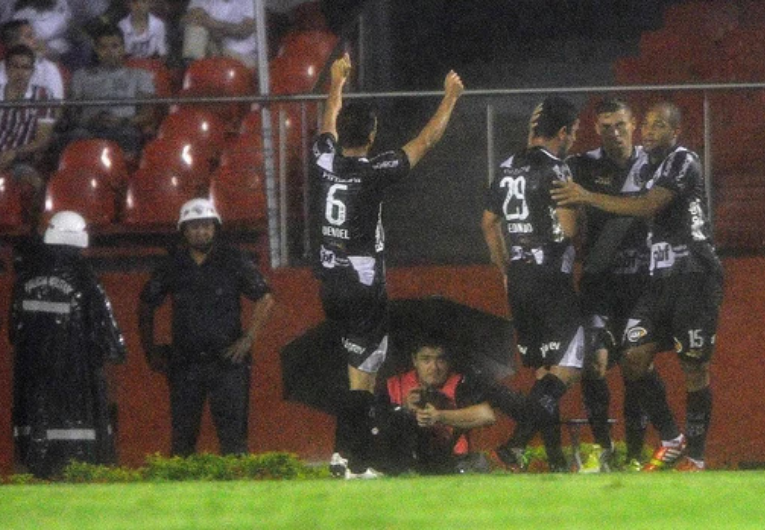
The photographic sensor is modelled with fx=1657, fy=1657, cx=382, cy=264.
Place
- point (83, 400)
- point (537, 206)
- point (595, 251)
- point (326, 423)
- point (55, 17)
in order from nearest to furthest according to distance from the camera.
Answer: point (537, 206), point (595, 251), point (83, 400), point (326, 423), point (55, 17)

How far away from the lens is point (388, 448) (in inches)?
357

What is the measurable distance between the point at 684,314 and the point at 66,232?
152 inches

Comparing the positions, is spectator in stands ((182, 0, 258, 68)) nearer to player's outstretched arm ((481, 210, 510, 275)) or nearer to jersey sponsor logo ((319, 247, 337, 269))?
player's outstretched arm ((481, 210, 510, 275))

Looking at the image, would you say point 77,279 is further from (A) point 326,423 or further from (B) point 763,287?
(B) point 763,287

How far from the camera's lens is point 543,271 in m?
9.06

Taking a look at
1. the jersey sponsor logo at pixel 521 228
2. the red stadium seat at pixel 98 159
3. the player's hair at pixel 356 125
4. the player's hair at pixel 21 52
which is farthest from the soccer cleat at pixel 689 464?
the player's hair at pixel 21 52

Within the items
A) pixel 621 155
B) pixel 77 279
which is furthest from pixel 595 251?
pixel 77 279

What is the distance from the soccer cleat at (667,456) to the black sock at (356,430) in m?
1.57

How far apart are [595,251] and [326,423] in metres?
2.48

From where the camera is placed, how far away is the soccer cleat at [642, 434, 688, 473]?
9164mm

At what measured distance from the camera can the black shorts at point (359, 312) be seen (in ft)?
29.7

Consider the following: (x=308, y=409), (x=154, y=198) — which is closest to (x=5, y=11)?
(x=154, y=198)

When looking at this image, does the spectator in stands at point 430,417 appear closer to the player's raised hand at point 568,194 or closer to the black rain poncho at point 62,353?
the player's raised hand at point 568,194

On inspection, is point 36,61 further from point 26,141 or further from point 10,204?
point 10,204
